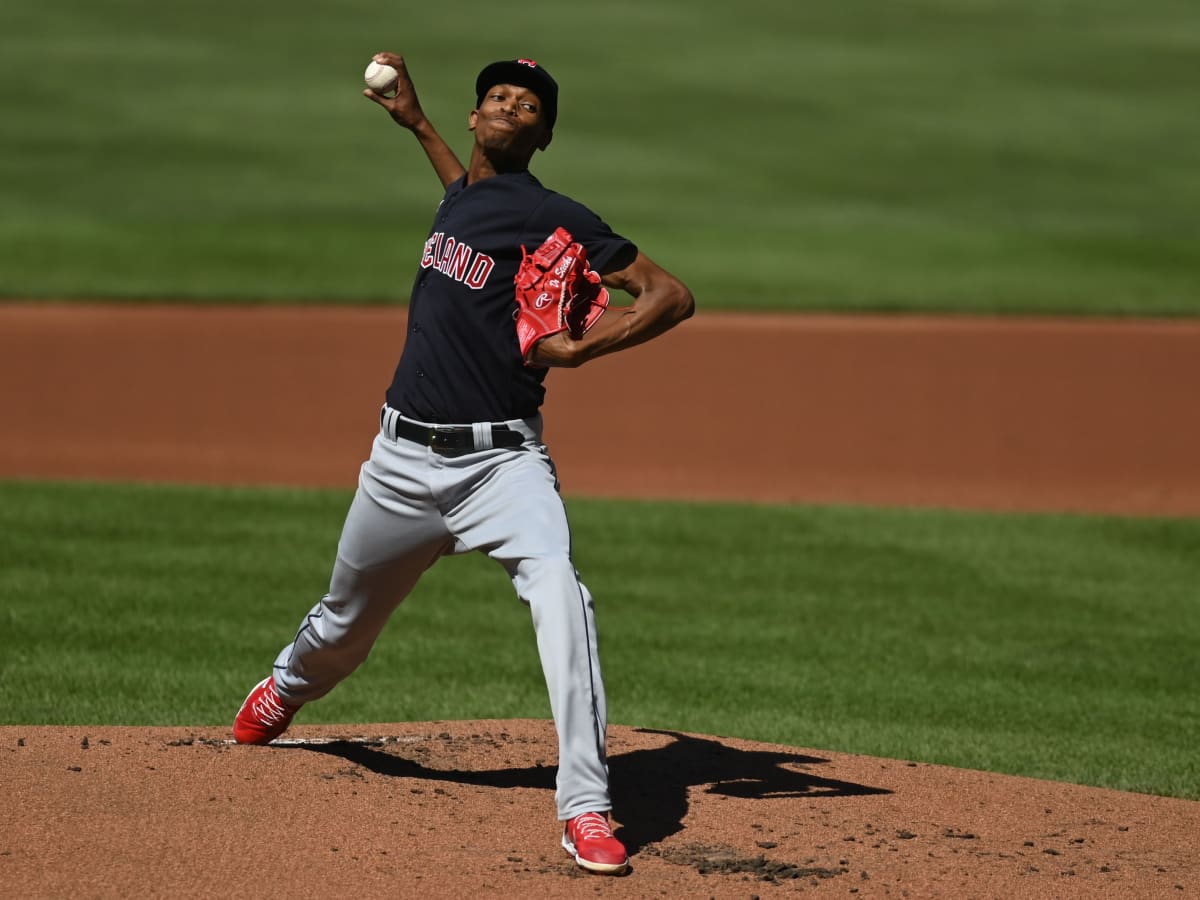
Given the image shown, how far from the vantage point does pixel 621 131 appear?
68.9 ft

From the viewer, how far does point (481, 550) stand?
499 cm

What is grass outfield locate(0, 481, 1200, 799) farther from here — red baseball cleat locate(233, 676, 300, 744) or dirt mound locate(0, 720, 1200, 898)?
red baseball cleat locate(233, 676, 300, 744)

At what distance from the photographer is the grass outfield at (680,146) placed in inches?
616

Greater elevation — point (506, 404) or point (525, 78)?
point (525, 78)

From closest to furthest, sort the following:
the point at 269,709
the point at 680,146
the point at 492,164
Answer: the point at 492,164
the point at 269,709
the point at 680,146

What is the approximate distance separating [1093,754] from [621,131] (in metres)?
15.4

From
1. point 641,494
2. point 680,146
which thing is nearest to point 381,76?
point 641,494

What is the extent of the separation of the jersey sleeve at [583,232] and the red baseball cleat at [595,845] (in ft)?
5.05

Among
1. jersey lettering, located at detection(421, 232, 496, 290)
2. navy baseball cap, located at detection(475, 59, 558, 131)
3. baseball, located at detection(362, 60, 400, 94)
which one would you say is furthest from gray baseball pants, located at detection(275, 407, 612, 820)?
baseball, located at detection(362, 60, 400, 94)

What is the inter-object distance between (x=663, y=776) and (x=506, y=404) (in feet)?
4.89

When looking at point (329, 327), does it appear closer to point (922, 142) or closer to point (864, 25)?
point (922, 142)

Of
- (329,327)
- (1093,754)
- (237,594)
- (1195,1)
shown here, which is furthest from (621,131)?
(1093,754)

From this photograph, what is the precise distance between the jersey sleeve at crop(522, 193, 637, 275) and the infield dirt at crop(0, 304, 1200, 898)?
1648 millimetres

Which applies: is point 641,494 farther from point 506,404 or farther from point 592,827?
point 592,827
